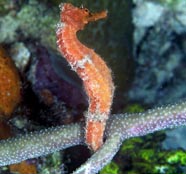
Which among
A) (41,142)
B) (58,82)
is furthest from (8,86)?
(41,142)

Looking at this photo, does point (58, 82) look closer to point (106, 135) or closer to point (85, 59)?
point (106, 135)

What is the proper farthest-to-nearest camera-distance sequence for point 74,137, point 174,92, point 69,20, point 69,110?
1. point 174,92
2. point 69,110
3. point 74,137
4. point 69,20

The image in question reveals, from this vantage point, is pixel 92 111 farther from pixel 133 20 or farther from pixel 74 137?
pixel 133 20

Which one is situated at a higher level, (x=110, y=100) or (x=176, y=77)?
(x=110, y=100)

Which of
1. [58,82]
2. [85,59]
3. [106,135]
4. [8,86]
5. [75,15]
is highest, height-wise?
[75,15]

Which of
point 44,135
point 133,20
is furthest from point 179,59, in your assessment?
point 44,135

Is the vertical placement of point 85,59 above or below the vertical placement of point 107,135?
above

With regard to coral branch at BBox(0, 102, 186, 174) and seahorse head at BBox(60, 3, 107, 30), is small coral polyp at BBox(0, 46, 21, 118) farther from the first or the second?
seahorse head at BBox(60, 3, 107, 30)
